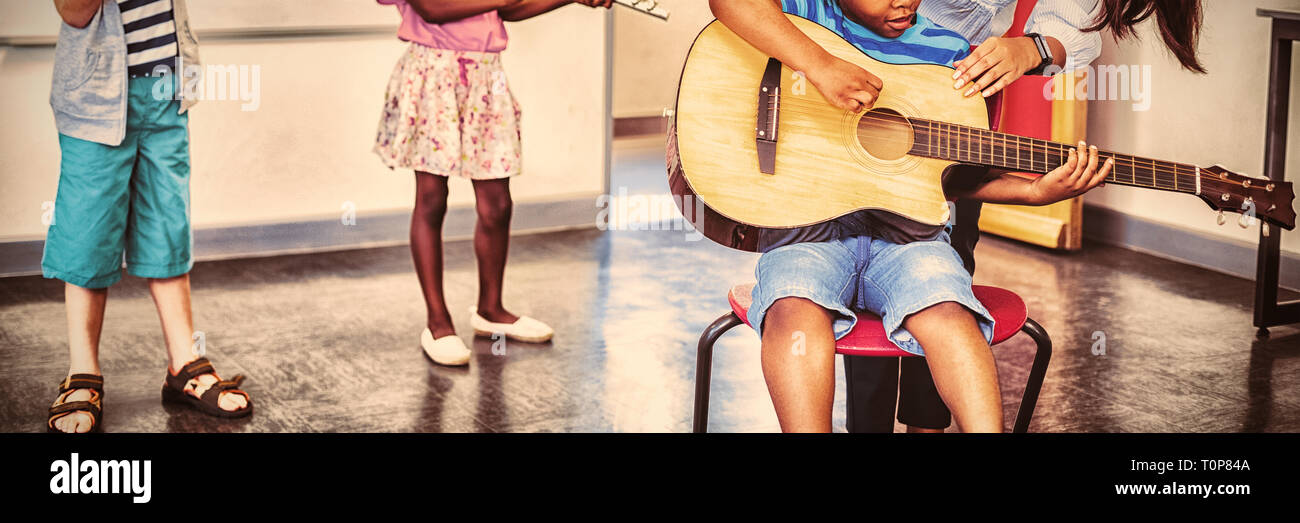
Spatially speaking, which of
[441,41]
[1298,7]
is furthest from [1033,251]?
[441,41]

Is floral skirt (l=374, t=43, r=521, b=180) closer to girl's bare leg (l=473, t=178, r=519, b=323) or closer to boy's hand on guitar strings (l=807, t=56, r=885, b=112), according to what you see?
girl's bare leg (l=473, t=178, r=519, b=323)

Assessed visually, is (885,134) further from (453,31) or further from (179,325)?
(179,325)

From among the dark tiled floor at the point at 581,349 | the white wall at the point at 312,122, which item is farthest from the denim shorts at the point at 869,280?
the white wall at the point at 312,122

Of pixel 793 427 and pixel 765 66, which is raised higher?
pixel 765 66

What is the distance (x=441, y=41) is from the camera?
3117mm

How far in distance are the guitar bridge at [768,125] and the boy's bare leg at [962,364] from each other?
0.34 m

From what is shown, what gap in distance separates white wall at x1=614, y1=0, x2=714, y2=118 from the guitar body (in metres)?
Result: 5.00

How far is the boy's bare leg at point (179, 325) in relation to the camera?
282 cm

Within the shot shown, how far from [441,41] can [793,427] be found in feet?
5.44

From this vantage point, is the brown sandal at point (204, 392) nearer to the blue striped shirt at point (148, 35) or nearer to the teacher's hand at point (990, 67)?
the blue striped shirt at point (148, 35)

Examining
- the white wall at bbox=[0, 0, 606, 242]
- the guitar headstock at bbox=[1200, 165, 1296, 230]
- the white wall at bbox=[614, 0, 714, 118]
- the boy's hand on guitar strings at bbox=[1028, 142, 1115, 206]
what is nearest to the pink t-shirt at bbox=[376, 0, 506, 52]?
the white wall at bbox=[0, 0, 606, 242]

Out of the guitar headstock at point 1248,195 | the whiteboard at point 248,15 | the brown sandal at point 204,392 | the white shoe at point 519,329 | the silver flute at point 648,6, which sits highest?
the whiteboard at point 248,15

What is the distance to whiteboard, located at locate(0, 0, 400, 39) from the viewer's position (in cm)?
379
